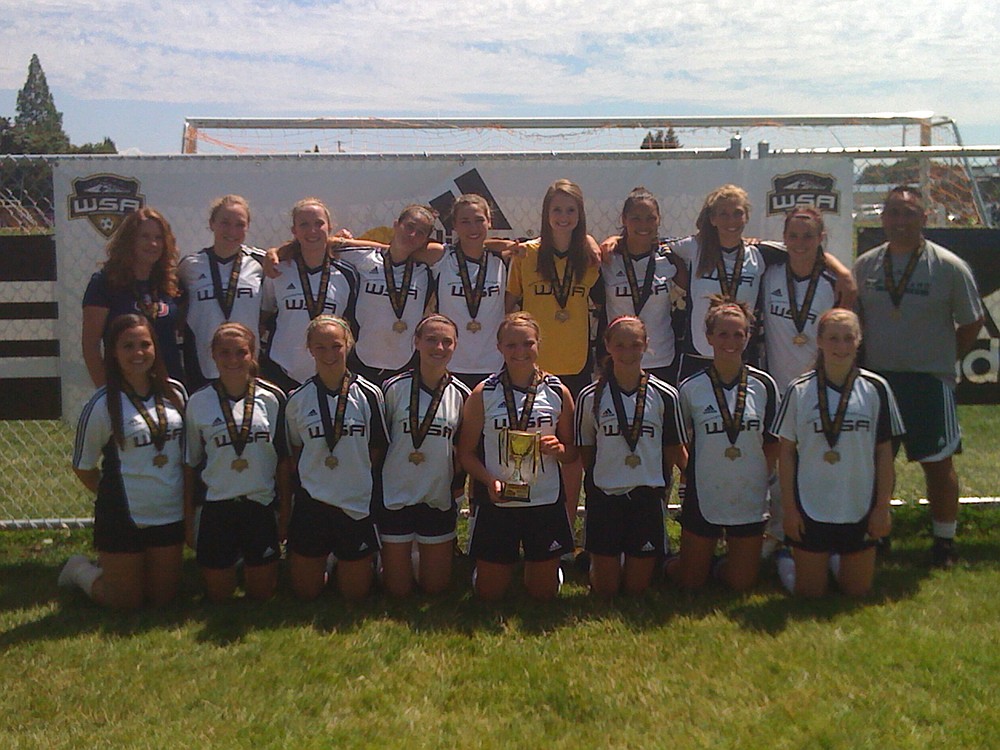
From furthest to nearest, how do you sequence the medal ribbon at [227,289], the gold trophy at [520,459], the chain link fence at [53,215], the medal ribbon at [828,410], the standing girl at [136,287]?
1. the chain link fence at [53,215]
2. the medal ribbon at [227,289]
3. the standing girl at [136,287]
4. the medal ribbon at [828,410]
5. the gold trophy at [520,459]

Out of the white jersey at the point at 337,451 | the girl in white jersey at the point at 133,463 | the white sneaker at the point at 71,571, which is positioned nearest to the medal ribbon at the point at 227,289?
the girl in white jersey at the point at 133,463

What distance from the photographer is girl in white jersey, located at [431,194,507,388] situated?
4.98m

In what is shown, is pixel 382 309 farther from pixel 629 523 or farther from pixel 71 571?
pixel 71 571

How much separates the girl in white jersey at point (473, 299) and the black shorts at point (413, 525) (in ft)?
2.90

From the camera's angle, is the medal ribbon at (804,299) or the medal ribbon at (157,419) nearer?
the medal ribbon at (157,419)

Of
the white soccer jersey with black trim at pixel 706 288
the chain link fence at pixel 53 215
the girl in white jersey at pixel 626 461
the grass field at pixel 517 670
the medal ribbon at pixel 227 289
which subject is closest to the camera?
the grass field at pixel 517 670

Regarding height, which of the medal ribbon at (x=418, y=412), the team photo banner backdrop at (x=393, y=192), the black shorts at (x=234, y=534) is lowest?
the black shorts at (x=234, y=534)

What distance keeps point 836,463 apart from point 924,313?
3.88 ft

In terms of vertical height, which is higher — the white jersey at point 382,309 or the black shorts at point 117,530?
the white jersey at point 382,309

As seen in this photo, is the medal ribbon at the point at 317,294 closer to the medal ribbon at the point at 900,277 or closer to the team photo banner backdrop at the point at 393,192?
the team photo banner backdrop at the point at 393,192

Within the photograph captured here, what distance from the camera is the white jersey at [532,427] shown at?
14.5ft

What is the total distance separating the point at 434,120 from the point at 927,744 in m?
5.88

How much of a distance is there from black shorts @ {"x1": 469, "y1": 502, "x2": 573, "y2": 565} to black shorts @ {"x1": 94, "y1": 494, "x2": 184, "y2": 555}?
5.32 ft

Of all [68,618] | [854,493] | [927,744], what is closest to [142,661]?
[68,618]
